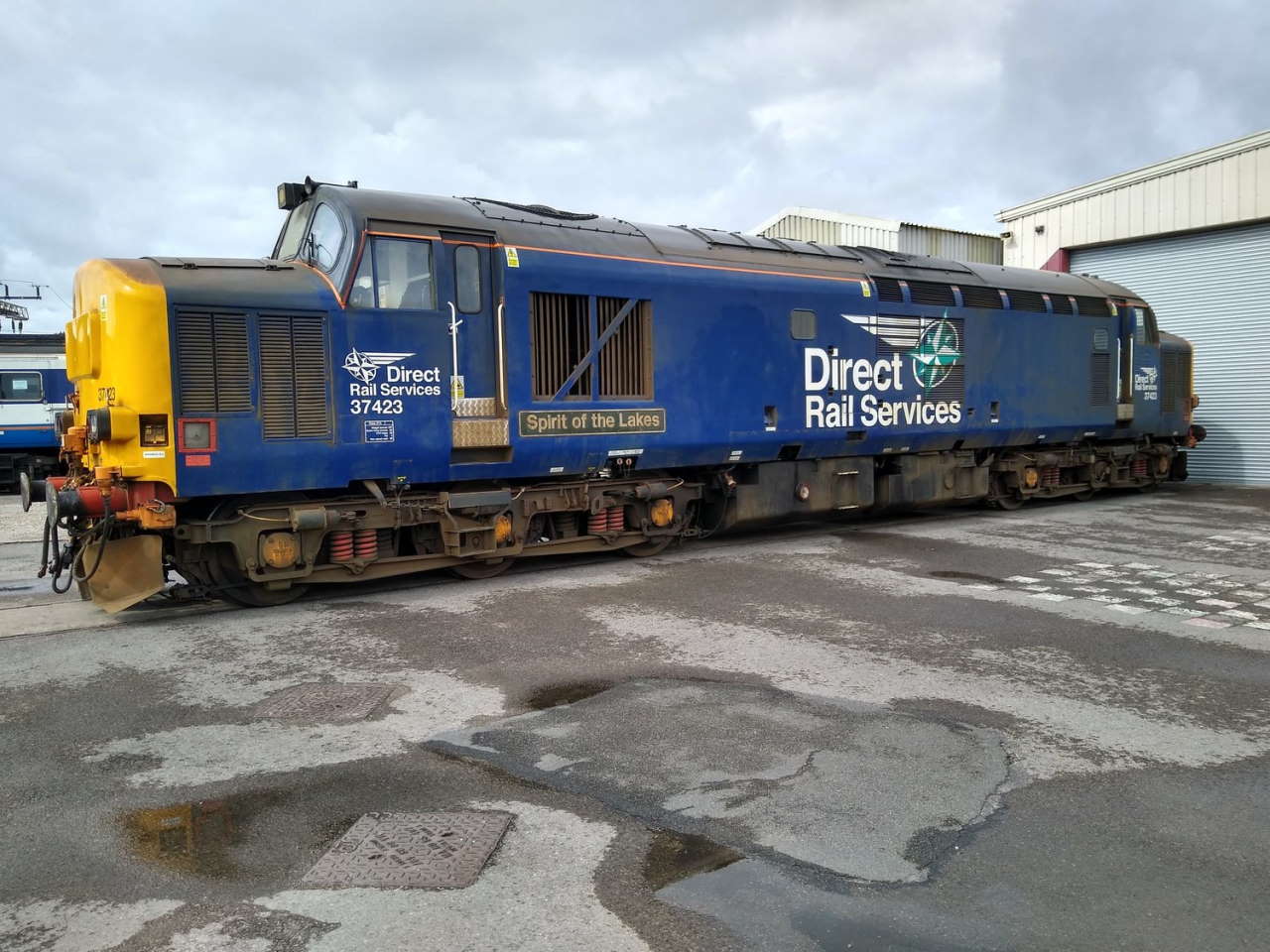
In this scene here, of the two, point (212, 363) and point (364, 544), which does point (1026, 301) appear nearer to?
point (364, 544)

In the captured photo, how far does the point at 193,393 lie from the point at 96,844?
14.9ft

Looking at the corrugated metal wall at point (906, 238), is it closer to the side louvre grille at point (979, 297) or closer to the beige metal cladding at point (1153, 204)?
the beige metal cladding at point (1153, 204)

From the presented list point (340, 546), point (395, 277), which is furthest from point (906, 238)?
point (340, 546)

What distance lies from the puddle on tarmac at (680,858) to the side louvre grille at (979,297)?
11.5 metres

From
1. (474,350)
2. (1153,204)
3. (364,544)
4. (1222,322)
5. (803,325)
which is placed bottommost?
(364,544)

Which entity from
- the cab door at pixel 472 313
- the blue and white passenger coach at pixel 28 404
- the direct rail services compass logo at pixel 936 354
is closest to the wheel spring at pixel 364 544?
the cab door at pixel 472 313

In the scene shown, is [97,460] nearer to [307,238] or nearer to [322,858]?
[307,238]

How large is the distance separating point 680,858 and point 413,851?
1067 mm

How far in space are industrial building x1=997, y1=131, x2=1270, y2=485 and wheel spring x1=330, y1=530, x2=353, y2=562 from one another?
59.5ft

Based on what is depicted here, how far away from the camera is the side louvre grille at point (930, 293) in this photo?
1309 centimetres

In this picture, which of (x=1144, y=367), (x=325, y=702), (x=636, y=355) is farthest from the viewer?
(x=1144, y=367)

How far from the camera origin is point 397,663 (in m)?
6.54

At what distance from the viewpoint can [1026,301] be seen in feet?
48.2

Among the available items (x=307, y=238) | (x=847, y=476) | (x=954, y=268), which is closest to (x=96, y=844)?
(x=307, y=238)
